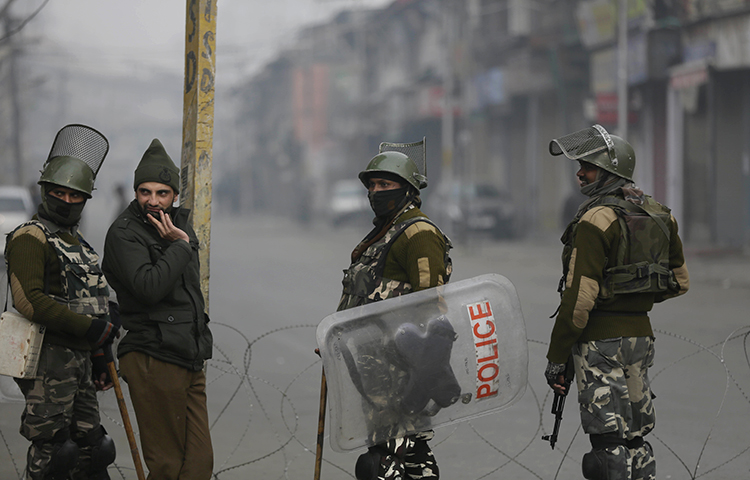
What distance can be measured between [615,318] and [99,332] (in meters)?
2.25

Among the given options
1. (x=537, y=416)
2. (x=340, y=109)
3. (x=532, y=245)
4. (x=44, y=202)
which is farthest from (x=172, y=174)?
(x=340, y=109)

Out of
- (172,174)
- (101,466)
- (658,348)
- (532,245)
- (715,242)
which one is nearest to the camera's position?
(172,174)

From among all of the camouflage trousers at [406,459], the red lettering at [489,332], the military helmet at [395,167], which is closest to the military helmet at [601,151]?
the military helmet at [395,167]

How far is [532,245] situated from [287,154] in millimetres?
42198

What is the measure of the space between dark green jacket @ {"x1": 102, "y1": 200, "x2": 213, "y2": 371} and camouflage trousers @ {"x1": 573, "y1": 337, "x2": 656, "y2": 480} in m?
1.65

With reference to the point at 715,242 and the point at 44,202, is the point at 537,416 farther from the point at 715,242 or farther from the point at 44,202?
the point at 715,242

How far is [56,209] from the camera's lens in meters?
3.77

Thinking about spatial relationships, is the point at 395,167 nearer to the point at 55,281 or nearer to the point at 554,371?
the point at 554,371

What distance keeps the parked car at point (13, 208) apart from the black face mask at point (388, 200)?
1566cm

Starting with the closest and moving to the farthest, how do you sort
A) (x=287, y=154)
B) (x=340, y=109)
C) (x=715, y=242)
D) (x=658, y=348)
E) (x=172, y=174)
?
(x=172, y=174) < (x=658, y=348) < (x=715, y=242) < (x=340, y=109) < (x=287, y=154)

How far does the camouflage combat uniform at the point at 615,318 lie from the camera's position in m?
3.61

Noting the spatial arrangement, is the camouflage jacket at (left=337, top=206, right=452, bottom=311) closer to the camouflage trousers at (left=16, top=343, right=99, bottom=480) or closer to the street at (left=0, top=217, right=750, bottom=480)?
the street at (left=0, top=217, right=750, bottom=480)

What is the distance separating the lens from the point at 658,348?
8.16m

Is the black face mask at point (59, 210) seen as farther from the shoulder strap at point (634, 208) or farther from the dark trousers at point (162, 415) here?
the shoulder strap at point (634, 208)
